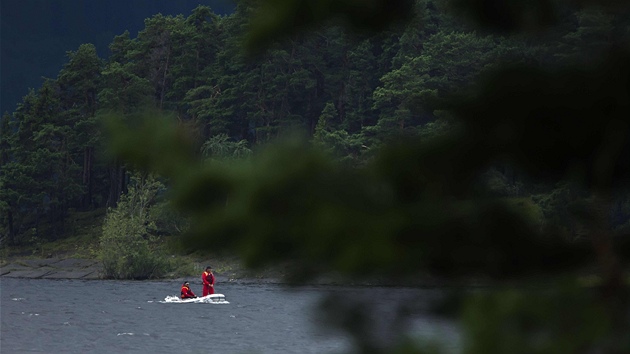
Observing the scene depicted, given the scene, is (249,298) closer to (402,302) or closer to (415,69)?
(415,69)

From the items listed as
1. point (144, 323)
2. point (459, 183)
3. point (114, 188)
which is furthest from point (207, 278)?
point (114, 188)

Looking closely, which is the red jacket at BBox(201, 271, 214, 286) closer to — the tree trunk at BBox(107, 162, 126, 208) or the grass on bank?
the grass on bank

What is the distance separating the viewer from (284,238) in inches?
109

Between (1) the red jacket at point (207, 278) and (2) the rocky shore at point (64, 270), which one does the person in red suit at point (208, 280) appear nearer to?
(1) the red jacket at point (207, 278)

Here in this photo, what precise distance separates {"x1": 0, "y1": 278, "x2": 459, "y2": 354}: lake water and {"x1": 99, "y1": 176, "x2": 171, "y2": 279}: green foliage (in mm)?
4959

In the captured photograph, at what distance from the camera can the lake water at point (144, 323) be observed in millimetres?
32438

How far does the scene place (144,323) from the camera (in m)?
41.0

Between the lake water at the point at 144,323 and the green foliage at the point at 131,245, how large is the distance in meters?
4.96

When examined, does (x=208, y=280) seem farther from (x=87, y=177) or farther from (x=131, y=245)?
(x=87, y=177)

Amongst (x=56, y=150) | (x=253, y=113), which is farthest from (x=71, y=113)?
(x=253, y=113)

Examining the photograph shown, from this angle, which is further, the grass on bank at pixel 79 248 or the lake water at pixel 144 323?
the grass on bank at pixel 79 248

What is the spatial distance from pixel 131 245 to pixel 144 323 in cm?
2805

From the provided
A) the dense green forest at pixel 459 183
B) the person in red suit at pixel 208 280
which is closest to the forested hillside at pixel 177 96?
the person in red suit at pixel 208 280

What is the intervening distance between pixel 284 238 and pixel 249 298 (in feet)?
182
